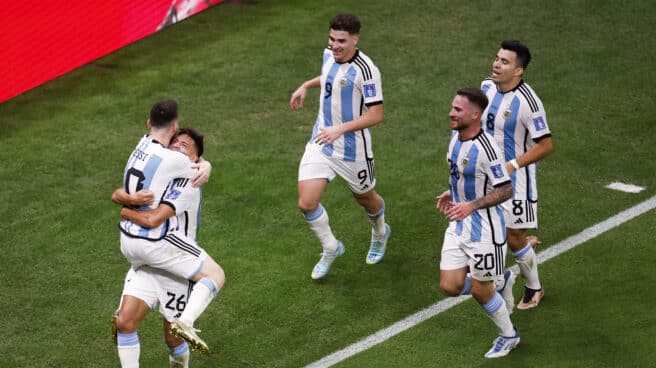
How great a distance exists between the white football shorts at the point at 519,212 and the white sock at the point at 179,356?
258cm

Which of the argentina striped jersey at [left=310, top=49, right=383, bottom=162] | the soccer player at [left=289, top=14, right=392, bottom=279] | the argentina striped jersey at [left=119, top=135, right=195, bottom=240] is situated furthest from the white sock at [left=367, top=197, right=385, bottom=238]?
the argentina striped jersey at [left=119, top=135, right=195, bottom=240]

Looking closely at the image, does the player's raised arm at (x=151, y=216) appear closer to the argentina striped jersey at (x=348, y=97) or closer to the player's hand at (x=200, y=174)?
the player's hand at (x=200, y=174)

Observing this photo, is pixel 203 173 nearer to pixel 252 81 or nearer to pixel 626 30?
pixel 252 81

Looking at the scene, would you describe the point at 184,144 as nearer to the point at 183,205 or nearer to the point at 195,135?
the point at 195,135

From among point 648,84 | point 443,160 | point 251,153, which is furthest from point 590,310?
point 648,84

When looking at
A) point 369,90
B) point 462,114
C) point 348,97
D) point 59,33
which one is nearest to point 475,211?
point 462,114

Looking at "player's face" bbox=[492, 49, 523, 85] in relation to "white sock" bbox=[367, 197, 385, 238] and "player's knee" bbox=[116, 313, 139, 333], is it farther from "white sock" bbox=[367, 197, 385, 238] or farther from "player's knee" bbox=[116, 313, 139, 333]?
"player's knee" bbox=[116, 313, 139, 333]

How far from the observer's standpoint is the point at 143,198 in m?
6.98

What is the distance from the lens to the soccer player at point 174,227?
23.2ft

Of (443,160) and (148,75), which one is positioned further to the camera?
(148,75)

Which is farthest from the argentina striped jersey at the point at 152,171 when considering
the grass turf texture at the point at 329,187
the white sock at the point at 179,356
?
the grass turf texture at the point at 329,187

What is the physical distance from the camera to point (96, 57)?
1339 centimetres

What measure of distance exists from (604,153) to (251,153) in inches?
141

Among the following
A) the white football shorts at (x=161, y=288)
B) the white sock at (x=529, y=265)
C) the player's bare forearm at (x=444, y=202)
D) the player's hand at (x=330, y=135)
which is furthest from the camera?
the player's hand at (x=330, y=135)
